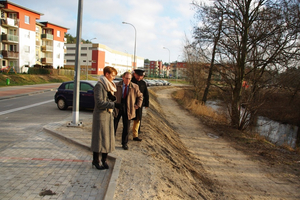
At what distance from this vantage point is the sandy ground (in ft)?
12.9

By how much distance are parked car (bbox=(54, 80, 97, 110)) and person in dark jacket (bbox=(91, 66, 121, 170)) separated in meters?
6.94

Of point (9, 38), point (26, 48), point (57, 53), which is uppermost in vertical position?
point (9, 38)

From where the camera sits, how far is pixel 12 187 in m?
3.60

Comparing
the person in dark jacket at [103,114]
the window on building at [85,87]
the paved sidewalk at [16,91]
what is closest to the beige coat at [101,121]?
the person in dark jacket at [103,114]

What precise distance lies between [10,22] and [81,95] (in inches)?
1477

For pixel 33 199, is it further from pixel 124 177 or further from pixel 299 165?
pixel 299 165

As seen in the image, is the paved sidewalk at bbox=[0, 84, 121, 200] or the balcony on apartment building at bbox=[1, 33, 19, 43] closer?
the paved sidewalk at bbox=[0, 84, 121, 200]

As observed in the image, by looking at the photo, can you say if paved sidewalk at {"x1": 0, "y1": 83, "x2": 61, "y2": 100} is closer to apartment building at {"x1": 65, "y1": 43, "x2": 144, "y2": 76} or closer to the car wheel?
the car wheel

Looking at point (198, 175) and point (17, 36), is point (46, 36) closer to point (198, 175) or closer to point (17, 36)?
point (17, 36)

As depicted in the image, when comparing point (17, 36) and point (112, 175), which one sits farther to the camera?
point (17, 36)

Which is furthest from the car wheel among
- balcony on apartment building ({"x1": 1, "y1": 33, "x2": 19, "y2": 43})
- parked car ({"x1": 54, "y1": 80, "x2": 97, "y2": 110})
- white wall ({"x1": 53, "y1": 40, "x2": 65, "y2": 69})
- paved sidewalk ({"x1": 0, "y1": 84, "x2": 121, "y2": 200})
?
white wall ({"x1": 53, "y1": 40, "x2": 65, "y2": 69})

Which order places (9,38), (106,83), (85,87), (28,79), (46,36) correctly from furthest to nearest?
(46,36)
(9,38)
(28,79)
(85,87)
(106,83)

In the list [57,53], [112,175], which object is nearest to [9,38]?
[57,53]

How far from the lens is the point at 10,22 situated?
39.4 metres
